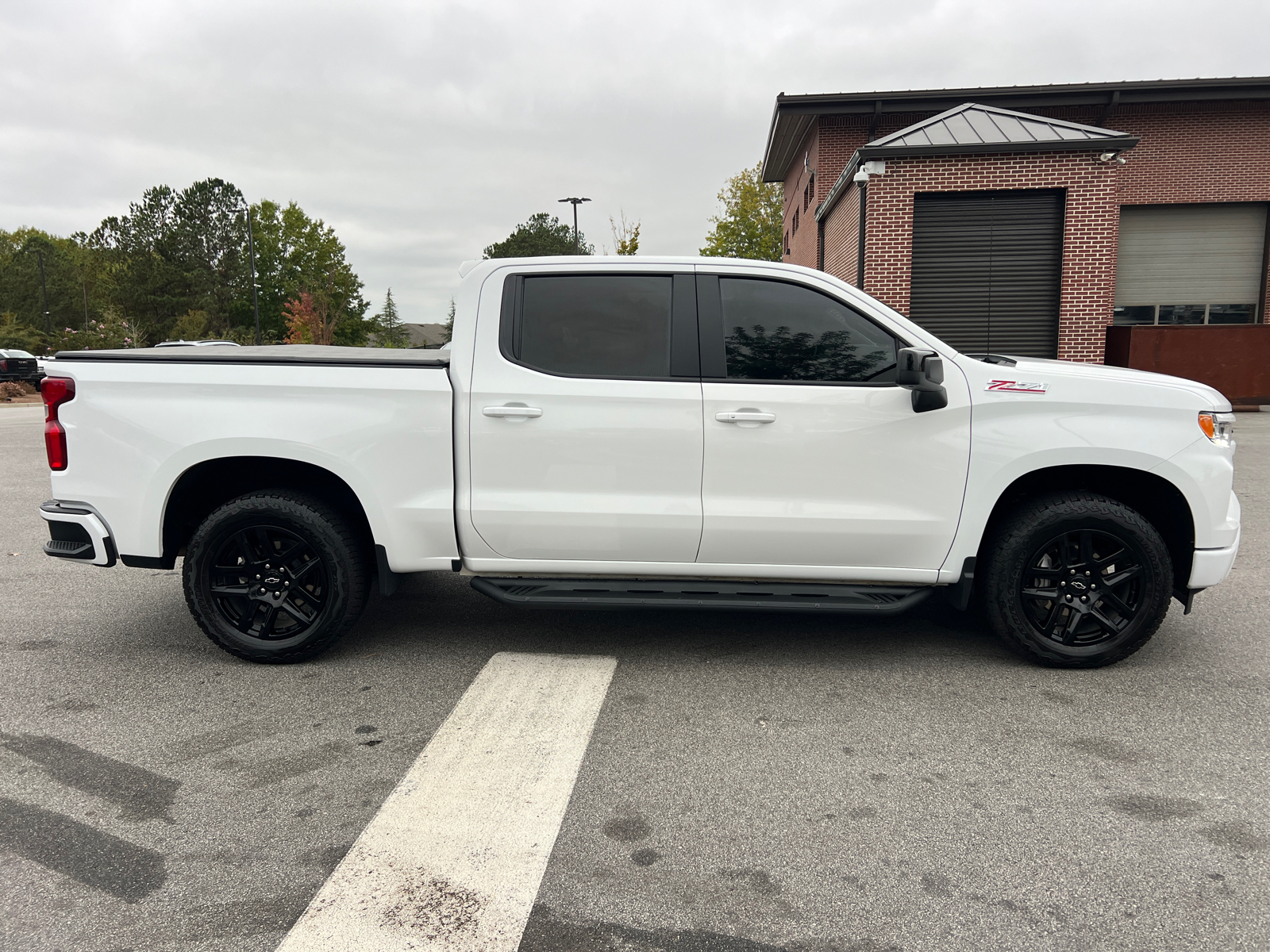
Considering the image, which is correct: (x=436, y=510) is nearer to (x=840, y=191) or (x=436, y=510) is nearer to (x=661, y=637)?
(x=661, y=637)

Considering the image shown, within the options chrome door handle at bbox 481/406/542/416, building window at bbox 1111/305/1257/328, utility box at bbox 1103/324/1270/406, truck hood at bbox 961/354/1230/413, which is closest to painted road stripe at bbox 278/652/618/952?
chrome door handle at bbox 481/406/542/416

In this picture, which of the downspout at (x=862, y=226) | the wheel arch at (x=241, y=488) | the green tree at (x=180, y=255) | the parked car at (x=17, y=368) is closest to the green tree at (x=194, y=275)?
the green tree at (x=180, y=255)

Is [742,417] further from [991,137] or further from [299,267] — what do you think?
[299,267]

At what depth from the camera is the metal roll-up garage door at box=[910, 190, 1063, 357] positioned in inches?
603

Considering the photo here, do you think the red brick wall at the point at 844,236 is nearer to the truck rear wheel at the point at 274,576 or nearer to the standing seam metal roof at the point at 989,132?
the standing seam metal roof at the point at 989,132

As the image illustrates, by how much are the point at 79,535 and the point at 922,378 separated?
410 cm

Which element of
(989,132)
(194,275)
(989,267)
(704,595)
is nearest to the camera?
(704,595)

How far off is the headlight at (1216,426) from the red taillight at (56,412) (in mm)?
5351

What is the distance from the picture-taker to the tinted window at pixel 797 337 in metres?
4.08

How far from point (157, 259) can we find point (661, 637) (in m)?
67.6

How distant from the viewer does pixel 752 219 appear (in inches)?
1673

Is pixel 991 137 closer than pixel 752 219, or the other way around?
pixel 991 137

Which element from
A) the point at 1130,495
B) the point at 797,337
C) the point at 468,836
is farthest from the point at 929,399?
the point at 468,836

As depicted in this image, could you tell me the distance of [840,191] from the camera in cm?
1766
